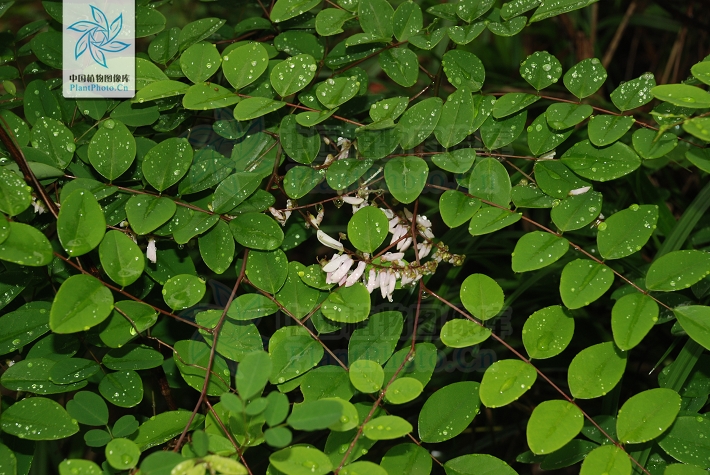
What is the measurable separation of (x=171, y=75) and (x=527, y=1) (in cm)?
78

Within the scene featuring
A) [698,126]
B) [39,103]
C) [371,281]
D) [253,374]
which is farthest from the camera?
[39,103]

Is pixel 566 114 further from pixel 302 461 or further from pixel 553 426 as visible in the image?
Answer: pixel 302 461

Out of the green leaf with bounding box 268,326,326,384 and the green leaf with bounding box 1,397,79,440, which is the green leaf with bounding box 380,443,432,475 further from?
the green leaf with bounding box 1,397,79,440

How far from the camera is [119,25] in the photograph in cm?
145

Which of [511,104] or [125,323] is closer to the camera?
[125,323]

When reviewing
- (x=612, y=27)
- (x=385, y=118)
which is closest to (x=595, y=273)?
(x=385, y=118)

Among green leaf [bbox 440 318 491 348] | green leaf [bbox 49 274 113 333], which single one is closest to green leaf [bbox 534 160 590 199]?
green leaf [bbox 440 318 491 348]

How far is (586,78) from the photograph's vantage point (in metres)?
1.27

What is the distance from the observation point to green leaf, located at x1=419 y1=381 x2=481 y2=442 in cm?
115

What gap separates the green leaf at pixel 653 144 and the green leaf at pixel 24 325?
3.93ft

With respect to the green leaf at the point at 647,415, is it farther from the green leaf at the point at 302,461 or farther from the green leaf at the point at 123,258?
the green leaf at the point at 123,258

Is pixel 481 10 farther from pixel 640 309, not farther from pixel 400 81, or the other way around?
pixel 640 309

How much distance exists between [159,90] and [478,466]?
95cm

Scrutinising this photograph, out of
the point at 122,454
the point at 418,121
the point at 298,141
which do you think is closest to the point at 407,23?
the point at 418,121
